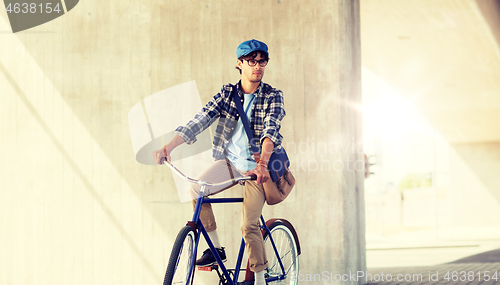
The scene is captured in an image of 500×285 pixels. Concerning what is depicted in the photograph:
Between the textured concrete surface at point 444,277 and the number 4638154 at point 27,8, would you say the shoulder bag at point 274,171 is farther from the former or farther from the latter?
the number 4638154 at point 27,8

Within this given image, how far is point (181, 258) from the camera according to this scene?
2.56 m

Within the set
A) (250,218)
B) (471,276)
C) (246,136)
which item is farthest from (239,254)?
(471,276)

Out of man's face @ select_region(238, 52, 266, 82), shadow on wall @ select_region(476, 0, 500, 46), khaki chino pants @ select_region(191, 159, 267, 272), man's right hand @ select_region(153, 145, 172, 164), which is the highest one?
shadow on wall @ select_region(476, 0, 500, 46)

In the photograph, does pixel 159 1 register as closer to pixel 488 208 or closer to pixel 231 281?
pixel 231 281

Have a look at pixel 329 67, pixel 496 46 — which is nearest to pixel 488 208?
pixel 496 46

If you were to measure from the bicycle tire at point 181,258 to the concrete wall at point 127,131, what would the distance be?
1.78 metres

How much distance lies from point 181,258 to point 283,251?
125 centimetres

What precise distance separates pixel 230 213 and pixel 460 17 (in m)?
6.55

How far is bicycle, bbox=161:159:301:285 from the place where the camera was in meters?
2.51

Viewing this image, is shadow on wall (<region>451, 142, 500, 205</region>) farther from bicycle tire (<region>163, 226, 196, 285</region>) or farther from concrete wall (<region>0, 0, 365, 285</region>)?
bicycle tire (<region>163, 226, 196, 285</region>)

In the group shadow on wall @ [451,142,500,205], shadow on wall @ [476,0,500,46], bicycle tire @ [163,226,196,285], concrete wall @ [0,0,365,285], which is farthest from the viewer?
shadow on wall @ [451,142,500,205]

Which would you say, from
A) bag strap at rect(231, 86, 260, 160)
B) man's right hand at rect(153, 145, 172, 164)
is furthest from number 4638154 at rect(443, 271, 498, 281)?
man's right hand at rect(153, 145, 172, 164)

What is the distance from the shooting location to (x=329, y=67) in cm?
448

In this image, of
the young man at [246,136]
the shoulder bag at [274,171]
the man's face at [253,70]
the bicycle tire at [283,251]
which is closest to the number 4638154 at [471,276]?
the bicycle tire at [283,251]
